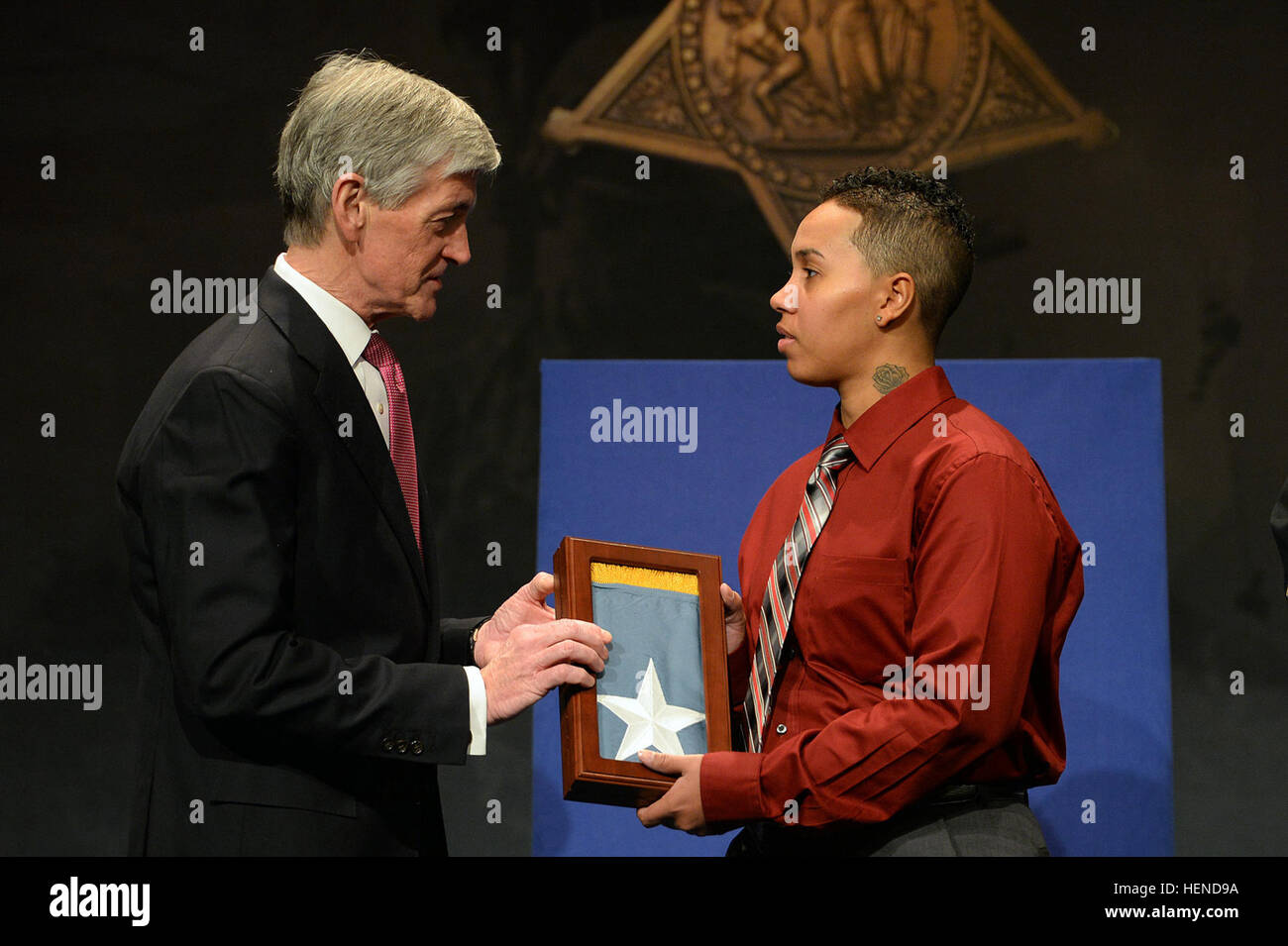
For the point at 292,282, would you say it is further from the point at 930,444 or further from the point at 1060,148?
the point at 1060,148

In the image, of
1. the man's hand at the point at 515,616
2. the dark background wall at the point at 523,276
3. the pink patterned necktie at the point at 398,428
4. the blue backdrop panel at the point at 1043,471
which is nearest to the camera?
the pink patterned necktie at the point at 398,428

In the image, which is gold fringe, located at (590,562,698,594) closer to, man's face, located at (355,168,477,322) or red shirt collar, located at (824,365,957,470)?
red shirt collar, located at (824,365,957,470)

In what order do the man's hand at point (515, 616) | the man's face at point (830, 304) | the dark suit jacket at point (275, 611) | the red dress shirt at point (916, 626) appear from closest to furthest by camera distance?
the dark suit jacket at point (275, 611) → the red dress shirt at point (916, 626) → the man's face at point (830, 304) → the man's hand at point (515, 616)

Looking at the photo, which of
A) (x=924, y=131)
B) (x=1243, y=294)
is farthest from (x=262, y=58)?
(x=1243, y=294)

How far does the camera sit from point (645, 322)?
4.33m

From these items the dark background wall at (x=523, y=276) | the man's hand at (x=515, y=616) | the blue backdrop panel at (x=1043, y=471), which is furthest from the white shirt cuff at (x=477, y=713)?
the dark background wall at (x=523, y=276)

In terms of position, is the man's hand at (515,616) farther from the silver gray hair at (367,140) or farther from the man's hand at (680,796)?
the silver gray hair at (367,140)

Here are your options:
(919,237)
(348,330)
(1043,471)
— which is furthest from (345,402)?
(1043,471)

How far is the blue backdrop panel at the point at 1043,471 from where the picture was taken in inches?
149

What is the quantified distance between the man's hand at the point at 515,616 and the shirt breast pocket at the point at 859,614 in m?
0.54

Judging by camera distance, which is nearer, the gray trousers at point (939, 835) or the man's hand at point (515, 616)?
the gray trousers at point (939, 835)

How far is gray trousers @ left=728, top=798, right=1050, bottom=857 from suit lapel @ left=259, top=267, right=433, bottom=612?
0.81 meters

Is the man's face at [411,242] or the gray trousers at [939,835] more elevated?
the man's face at [411,242]

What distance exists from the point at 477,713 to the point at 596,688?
226mm
